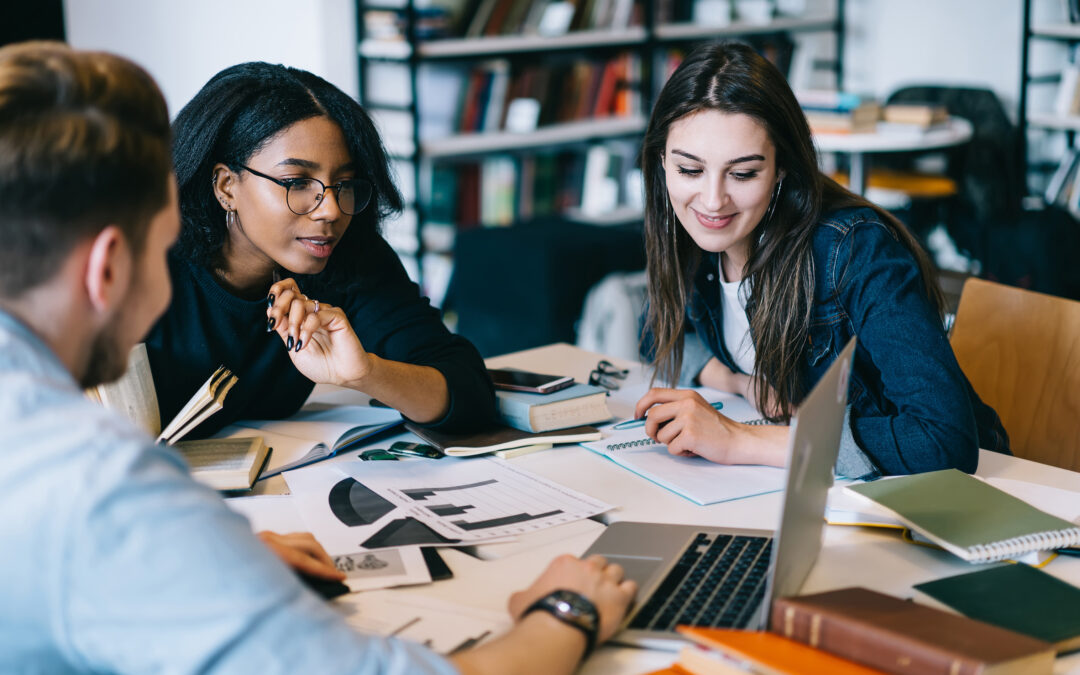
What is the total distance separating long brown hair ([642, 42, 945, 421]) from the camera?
5.08 feet

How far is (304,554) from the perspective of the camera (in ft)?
3.57

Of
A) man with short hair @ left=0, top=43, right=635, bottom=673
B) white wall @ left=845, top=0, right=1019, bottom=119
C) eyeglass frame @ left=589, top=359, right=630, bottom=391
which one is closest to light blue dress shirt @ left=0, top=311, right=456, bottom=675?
man with short hair @ left=0, top=43, right=635, bottom=673

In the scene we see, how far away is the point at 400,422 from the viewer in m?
1.64

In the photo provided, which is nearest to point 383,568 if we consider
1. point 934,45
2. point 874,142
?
point 874,142

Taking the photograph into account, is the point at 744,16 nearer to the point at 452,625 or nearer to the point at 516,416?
the point at 516,416

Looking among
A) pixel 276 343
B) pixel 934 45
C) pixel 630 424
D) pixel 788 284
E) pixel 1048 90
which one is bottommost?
pixel 630 424

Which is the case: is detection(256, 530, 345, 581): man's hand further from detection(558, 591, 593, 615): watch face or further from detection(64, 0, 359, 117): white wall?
detection(64, 0, 359, 117): white wall

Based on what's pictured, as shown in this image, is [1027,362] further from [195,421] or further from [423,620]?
[195,421]

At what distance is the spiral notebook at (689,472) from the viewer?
136 centimetres

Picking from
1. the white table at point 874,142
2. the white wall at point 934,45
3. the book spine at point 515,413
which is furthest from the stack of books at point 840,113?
the book spine at point 515,413

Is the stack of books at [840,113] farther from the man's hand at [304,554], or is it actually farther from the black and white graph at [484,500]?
the man's hand at [304,554]

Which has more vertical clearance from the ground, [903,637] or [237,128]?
[237,128]

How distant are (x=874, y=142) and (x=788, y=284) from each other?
246 cm

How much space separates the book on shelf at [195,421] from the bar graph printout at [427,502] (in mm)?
72
